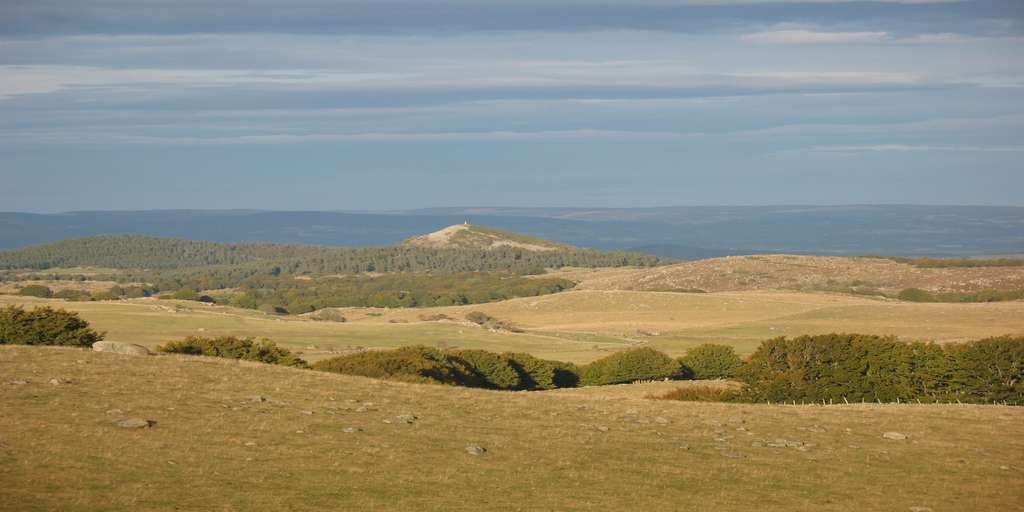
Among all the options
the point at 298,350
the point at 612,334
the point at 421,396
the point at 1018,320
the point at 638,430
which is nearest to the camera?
the point at 638,430

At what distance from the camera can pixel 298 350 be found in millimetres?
70875

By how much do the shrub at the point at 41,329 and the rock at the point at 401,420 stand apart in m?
17.9

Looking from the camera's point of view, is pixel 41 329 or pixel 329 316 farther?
pixel 329 316

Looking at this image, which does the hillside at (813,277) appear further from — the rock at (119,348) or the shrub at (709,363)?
the rock at (119,348)

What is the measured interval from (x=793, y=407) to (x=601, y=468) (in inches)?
482

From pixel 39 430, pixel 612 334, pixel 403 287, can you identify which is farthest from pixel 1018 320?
pixel 403 287

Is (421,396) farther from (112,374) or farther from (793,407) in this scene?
(793,407)

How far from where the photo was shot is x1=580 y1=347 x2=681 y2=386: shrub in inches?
2254

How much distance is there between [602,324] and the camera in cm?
10794

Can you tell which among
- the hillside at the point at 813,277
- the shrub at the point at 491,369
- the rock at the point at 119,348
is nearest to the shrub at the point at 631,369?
the shrub at the point at 491,369

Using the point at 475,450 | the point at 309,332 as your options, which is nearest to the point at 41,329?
the point at 475,450

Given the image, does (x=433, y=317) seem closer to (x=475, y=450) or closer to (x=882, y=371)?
(x=882, y=371)

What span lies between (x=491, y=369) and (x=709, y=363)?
14.2 meters

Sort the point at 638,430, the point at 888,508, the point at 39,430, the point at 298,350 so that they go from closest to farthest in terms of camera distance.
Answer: the point at 888,508 → the point at 39,430 → the point at 638,430 → the point at 298,350
